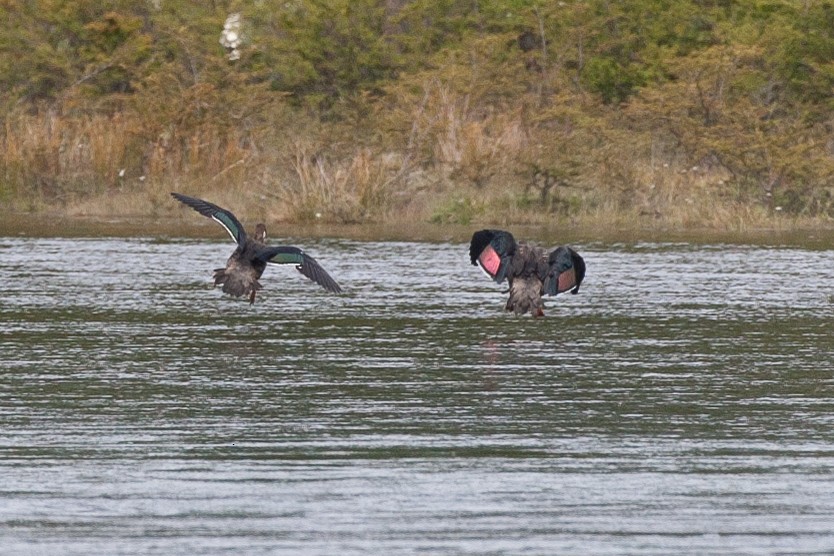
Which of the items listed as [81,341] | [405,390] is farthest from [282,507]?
[81,341]

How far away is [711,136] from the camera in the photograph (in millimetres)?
30812

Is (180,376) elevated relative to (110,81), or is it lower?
lower

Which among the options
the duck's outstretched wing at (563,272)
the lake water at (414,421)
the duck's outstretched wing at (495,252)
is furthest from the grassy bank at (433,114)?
the duck's outstretched wing at (495,252)

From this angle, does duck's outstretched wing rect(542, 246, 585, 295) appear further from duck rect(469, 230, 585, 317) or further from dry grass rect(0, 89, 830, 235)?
dry grass rect(0, 89, 830, 235)

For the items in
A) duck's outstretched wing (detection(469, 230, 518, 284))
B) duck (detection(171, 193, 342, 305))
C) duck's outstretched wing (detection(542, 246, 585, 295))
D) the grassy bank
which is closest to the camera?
duck's outstretched wing (detection(469, 230, 518, 284))

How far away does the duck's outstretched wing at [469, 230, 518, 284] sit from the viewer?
42.3 ft

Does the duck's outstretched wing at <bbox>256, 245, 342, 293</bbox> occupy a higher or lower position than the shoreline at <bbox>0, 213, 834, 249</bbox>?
higher

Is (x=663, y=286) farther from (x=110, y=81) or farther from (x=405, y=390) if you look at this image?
(x=110, y=81)

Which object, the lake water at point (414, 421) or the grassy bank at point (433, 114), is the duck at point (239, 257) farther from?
the grassy bank at point (433, 114)

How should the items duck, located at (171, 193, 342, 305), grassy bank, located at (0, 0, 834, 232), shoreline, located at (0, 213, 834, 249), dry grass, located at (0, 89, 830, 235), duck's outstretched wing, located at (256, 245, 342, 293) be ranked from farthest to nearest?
grassy bank, located at (0, 0, 834, 232), dry grass, located at (0, 89, 830, 235), shoreline, located at (0, 213, 834, 249), duck, located at (171, 193, 342, 305), duck's outstretched wing, located at (256, 245, 342, 293)

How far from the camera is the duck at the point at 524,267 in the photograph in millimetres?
12914

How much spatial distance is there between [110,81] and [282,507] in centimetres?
3358

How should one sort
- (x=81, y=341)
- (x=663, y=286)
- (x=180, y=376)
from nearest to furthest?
(x=180, y=376)
(x=81, y=341)
(x=663, y=286)

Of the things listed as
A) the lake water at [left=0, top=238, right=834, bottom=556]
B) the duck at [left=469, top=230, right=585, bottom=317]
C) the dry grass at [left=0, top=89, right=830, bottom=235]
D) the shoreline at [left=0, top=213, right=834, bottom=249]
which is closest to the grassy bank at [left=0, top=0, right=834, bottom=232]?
the dry grass at [left=0, top=89, right=830, bottom=235]
